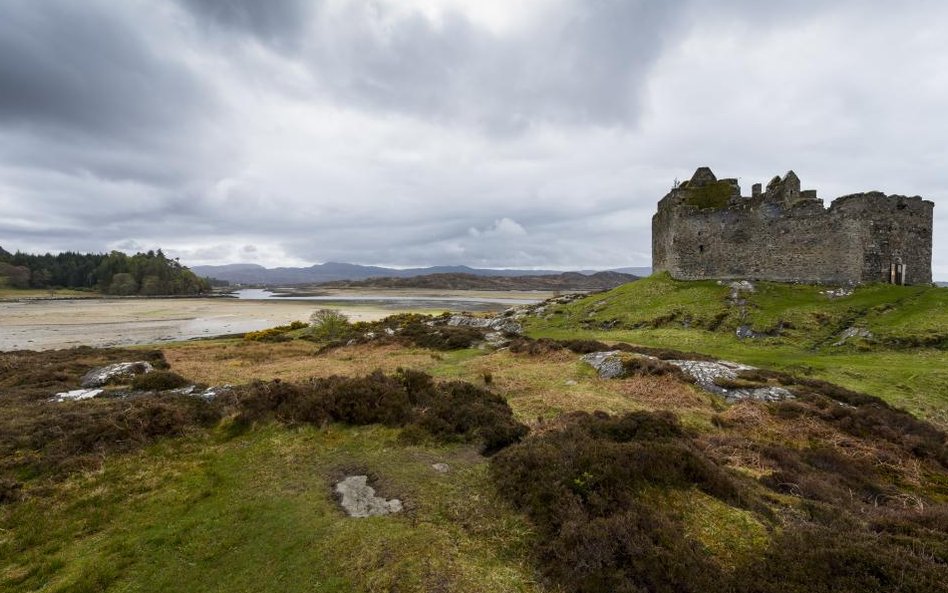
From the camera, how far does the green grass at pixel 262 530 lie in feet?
20.0

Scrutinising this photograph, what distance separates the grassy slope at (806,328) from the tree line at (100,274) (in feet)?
554

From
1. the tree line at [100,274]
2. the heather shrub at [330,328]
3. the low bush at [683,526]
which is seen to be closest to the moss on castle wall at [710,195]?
the low bush at [683,526]

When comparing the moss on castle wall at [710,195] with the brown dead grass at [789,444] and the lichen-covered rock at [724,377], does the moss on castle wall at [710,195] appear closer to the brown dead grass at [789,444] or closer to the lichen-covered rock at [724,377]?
the lichen-covered rock at [724,377]

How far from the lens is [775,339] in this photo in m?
25.5

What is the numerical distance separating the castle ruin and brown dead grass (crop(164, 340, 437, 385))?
2685cm

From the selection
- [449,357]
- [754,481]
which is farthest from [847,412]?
[449,357]

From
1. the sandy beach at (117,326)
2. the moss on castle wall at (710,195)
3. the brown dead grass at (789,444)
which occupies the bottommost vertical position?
the sandy beach at (117,326)

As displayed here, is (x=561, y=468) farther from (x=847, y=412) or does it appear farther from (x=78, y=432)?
(x=78, y=432)

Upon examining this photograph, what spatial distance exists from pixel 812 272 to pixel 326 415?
3708 centimetres

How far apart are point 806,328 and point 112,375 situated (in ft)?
128

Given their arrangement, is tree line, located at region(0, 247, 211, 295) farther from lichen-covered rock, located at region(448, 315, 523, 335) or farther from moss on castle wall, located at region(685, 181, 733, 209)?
moss on castle wall, located at region(685, 181, 733, 209)

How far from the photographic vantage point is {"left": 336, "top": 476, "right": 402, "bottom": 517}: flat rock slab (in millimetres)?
7730

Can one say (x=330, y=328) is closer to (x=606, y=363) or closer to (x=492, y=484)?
(x=606, y=363)

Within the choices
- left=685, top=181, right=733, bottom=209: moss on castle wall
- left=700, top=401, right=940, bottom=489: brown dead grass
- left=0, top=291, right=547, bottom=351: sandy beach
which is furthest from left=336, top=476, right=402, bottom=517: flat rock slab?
left=0, top=291, right=547, bottom=351: sandy beach
